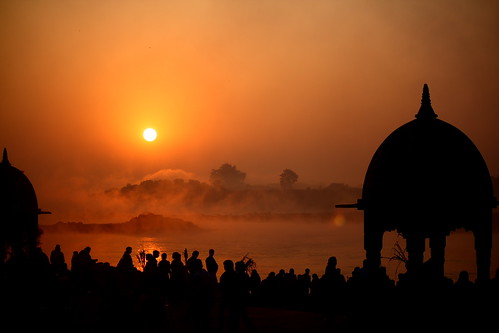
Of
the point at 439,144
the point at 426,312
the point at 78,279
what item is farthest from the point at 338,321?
the point at 78,279

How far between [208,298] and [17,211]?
21261 mm

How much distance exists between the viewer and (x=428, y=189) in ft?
58.4

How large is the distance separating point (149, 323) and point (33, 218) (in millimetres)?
18782

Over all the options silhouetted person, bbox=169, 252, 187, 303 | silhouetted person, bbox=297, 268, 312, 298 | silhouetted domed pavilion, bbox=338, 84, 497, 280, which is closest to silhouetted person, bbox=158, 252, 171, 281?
silhouetted person, bbox=169, 252, 187, 303

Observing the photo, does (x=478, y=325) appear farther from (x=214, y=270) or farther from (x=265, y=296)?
(x=265, y=296)

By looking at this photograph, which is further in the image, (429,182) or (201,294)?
(429,182)

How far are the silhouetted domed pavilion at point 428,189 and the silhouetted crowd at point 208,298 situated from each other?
59.3 inches

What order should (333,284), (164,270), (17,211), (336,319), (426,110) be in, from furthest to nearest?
1. (17,211)
2. (164,270)
3. (426,110)
4. (333,284)
5. (336,319)

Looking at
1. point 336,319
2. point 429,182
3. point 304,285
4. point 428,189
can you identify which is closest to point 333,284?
point 336,319

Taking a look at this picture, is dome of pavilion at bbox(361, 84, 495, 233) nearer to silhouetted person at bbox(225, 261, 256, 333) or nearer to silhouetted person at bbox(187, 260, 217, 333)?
silhouetted person at bbox(225, 261, 256, 333)

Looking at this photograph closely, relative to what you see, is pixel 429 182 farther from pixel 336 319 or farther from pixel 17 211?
pixel 17 211

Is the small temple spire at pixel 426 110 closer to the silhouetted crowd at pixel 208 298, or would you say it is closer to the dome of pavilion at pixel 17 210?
the silhouetted crowd at pixel 208 298

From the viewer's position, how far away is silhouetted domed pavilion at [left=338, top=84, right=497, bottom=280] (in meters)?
17.8

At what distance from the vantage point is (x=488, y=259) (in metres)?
18.9
